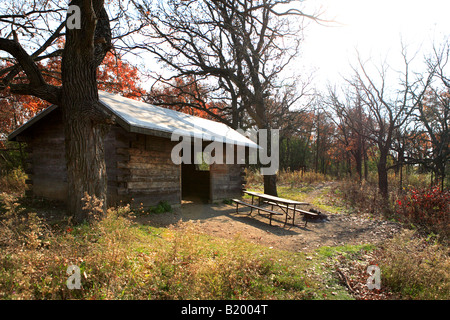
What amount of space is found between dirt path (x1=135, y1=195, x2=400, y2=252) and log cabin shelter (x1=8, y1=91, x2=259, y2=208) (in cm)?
105

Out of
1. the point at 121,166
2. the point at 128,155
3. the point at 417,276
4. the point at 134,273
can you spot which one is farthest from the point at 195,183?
the point at 417,276

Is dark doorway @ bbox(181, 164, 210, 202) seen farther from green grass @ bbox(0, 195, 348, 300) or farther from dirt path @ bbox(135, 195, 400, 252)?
green grass @ bbox(0, 195, 348, 300)

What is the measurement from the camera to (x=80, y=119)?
5297 mm

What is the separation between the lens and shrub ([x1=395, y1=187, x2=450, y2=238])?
22.9 feet

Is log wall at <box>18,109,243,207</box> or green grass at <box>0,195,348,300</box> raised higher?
log wall at <box>18,109,243,207</box>

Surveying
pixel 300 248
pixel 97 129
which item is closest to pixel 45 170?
pixel 97 129

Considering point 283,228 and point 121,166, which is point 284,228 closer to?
point 283,228

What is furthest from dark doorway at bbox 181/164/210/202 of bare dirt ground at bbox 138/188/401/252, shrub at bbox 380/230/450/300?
shrub at bbox 380/230/450/300

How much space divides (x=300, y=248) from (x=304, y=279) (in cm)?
201

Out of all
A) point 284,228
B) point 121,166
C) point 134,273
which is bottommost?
point 284,228

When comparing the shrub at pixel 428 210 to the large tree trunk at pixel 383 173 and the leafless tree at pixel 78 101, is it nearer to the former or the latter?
the large tree trunk at pixel 383 173

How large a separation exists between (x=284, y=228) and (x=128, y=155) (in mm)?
5288

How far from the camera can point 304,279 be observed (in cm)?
380
